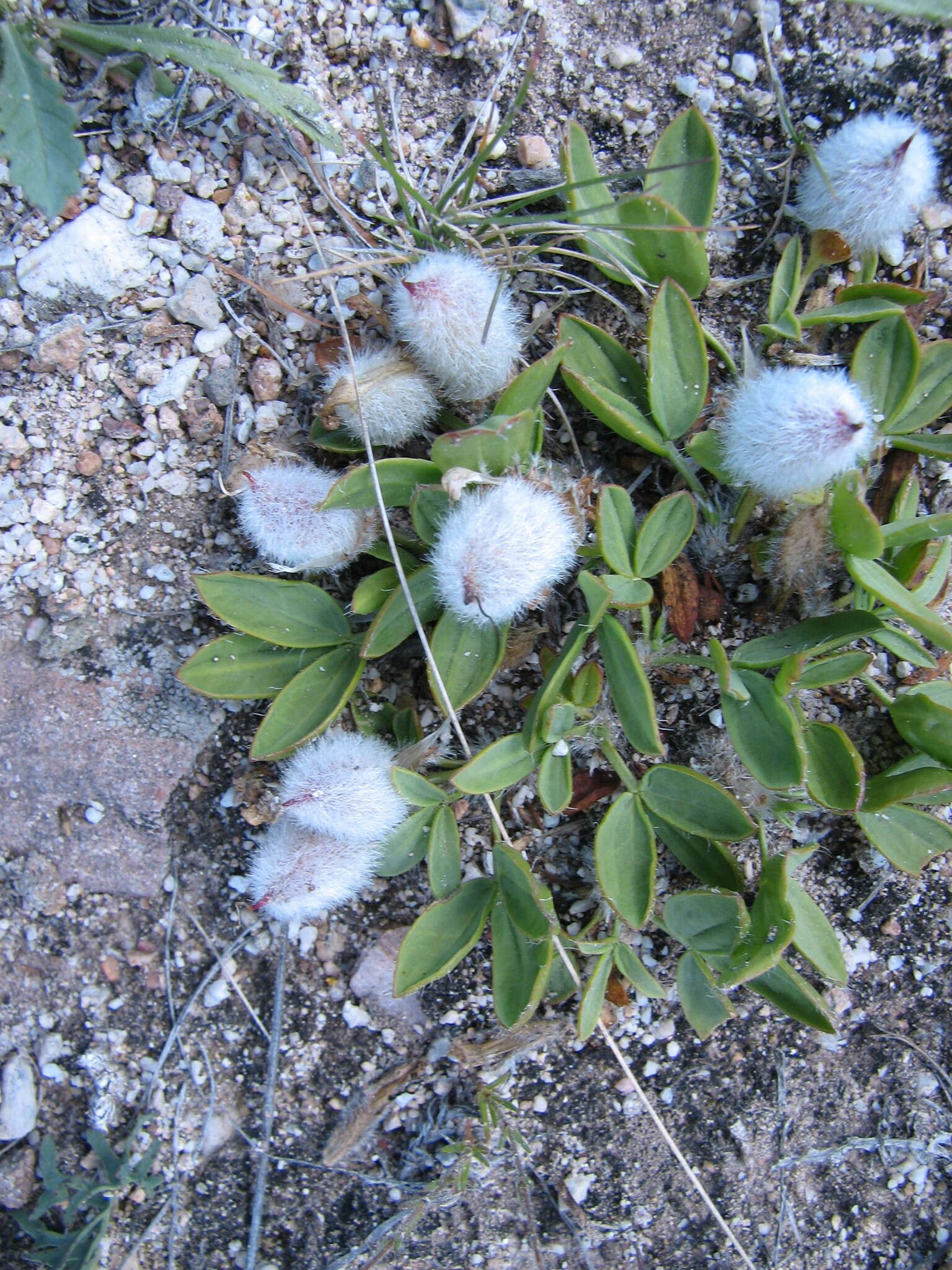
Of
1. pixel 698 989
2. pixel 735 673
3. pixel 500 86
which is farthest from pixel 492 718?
pixel 500 86

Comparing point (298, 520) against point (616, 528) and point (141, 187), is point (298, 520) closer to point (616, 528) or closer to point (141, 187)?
point (616, 528)

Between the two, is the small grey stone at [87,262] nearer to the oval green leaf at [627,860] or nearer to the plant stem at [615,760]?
the plant stem at [615,760]

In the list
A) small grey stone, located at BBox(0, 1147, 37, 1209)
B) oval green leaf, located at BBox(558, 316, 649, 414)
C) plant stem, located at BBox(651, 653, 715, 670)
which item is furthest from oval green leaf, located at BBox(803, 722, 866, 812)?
small grey stone, located at BBox(0, 1147, 37, 1209)

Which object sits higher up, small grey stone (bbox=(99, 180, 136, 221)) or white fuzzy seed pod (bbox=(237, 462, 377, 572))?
small grey stone (bbox=(99, 180, 136, 221))

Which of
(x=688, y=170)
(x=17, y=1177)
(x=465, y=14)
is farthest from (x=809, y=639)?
(x=17, y=1177)

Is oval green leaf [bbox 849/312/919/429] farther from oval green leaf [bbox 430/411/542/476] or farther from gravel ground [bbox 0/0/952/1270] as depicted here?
oval green leaf [bbox 430/411/542/476]

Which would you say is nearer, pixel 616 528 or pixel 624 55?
pixel 616 528
